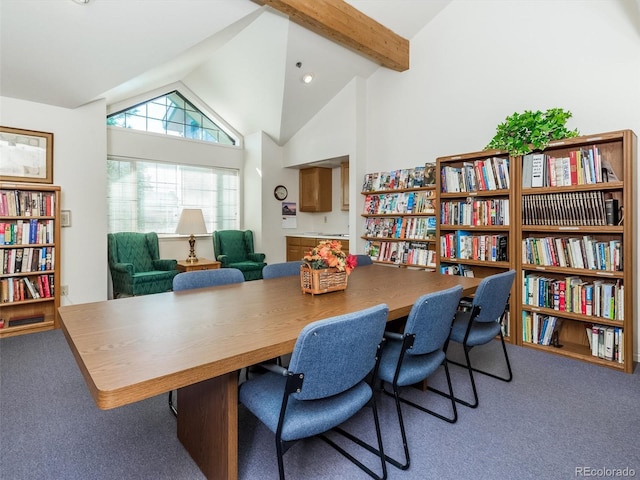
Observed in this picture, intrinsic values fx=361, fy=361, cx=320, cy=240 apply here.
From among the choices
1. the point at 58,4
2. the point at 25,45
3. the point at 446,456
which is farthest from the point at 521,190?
the point at 25,45

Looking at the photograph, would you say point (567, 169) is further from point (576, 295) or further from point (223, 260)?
point (223, 260)

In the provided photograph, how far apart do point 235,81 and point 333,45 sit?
1.61m

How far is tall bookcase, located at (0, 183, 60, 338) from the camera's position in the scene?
3520 mm

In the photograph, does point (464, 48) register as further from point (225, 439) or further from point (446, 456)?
point (225, 439)

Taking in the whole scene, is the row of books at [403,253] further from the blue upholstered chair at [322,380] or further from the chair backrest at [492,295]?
the blue upholstered chair at [322,380]

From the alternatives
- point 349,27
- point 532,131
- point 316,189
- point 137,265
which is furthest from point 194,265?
point 532,131

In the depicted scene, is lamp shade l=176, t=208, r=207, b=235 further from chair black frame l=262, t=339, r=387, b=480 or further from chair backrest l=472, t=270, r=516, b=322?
chair backrest l=472, t=270, r=516, b=322

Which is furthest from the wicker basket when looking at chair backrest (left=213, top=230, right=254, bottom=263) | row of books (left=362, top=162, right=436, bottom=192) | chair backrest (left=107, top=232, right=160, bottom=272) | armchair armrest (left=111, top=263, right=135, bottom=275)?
chair backrest (left=213, top=230, right=254, bottom=263)

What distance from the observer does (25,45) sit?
296cm

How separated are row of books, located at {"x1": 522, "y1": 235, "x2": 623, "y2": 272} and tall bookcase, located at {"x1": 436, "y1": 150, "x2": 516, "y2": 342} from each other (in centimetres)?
16

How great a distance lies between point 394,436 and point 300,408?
822 millimetres

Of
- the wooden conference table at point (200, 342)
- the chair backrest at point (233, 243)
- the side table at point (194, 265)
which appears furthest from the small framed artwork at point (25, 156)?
the wooden conference table at point (200, 342)

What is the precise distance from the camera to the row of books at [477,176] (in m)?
3.37

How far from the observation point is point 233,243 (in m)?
5.76
